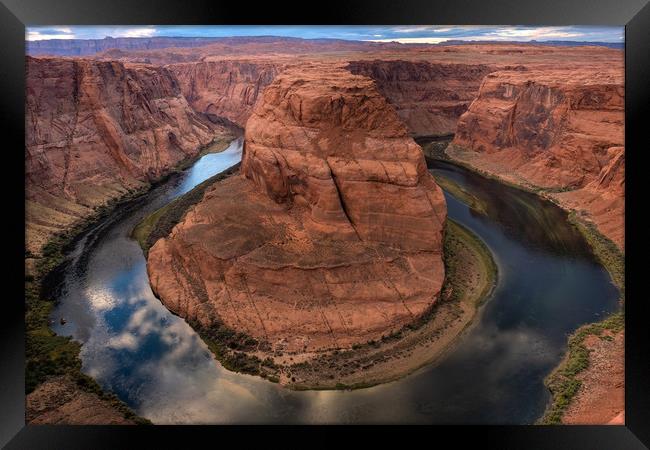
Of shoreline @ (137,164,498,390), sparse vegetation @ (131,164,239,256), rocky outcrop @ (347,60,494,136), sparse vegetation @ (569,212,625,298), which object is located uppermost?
rocky outcrop @ (347,60,494,136)

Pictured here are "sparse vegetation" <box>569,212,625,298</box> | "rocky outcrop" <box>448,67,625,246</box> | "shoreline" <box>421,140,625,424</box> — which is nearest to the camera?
"shoreline" <box>421,140,625,424</box>

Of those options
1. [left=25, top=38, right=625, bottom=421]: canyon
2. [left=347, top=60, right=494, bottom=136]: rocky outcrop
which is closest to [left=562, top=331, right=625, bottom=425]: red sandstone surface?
Answer: [left=25, top=38, right=625, bottom=421]: canyon

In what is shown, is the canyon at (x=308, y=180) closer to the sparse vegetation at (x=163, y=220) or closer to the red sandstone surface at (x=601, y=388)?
the red sandstone surface at (x=601, y=388)

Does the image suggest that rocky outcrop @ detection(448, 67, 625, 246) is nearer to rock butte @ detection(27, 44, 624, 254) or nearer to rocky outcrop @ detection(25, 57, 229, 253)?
rock butte @ detection(27, 44, 624, 254)

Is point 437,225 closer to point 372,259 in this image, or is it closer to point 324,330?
point 372,259

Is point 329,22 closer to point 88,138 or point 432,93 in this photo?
Result: point 88,138

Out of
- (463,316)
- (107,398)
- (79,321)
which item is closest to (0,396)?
(107,398)

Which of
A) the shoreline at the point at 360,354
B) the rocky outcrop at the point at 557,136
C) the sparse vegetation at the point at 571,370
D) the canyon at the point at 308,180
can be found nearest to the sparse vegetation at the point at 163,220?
the canyon at the point at 308,180
